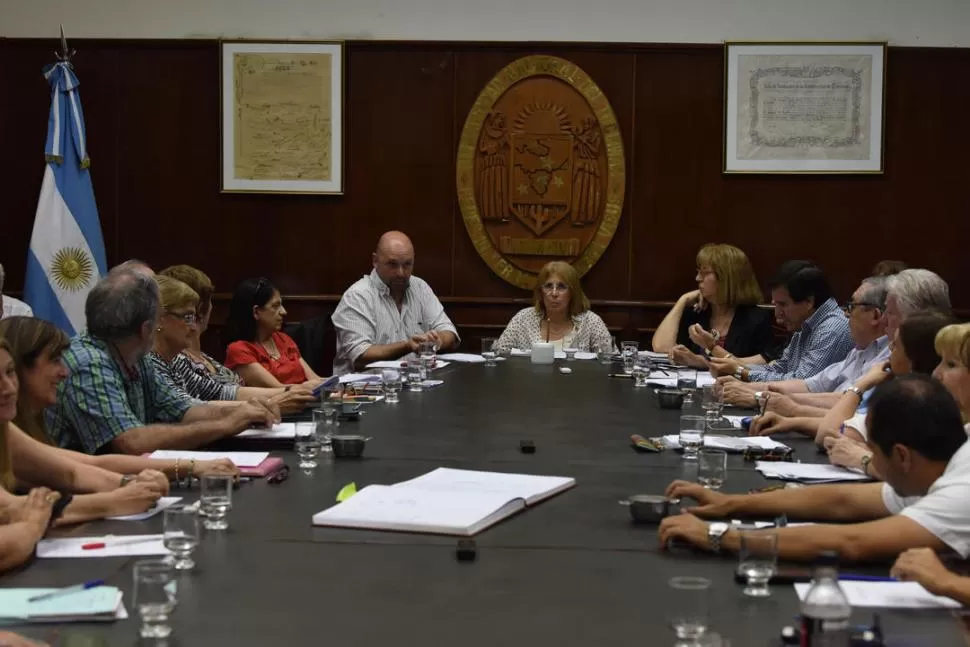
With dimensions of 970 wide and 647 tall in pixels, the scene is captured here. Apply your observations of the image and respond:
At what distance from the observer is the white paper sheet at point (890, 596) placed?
2.00 meters

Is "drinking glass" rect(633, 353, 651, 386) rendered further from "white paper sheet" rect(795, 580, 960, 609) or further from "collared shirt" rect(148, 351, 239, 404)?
"white paper sheet" rect(795, 580, 960, 609)

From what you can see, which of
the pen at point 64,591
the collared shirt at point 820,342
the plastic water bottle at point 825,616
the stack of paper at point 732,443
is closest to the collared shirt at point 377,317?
the collared shirt at point 820,342

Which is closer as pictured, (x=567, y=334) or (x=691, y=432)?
(x=691, y=432)

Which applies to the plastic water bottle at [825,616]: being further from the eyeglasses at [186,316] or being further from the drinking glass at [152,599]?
the eyeglasses at [186,316]

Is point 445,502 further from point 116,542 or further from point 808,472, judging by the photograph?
point 808,472

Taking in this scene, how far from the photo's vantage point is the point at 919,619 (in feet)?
6.34

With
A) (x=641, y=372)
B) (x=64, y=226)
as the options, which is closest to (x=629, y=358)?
(x=641, y=372)

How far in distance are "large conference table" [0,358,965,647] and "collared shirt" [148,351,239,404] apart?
61.0 inches

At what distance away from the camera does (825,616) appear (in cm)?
163

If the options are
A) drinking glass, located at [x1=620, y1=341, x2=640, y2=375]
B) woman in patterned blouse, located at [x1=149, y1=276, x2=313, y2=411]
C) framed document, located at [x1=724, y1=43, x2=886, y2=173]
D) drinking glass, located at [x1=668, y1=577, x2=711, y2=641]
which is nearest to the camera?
drinking glass, located at [x1=668, y1=577, x2=711, y2=641]

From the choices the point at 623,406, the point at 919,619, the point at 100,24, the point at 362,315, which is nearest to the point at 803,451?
the point at 623,406

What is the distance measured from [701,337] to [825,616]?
196 inches

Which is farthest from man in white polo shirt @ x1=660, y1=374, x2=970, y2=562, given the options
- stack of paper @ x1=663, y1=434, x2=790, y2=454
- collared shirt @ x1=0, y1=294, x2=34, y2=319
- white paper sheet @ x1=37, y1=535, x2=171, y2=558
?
collared shirt @ x1=0, y1=294, x2=34, y2=319

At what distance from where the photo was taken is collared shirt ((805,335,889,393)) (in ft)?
15.5
